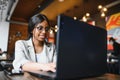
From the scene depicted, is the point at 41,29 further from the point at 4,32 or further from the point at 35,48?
the point at 4,32

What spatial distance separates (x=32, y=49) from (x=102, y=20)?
613 cm

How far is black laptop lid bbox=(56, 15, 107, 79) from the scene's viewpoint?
773 millimetres

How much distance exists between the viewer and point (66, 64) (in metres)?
0.79

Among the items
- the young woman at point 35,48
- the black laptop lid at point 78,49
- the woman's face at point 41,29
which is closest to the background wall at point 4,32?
the young woman at point 35,48

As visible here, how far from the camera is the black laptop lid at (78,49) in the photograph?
0.77m

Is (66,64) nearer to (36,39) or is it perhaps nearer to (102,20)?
(36,39)

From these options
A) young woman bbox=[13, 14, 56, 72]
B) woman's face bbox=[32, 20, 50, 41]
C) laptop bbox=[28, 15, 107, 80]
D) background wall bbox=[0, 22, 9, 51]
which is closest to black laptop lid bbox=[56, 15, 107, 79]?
laptop bbox=[28, 15, 107, 80]

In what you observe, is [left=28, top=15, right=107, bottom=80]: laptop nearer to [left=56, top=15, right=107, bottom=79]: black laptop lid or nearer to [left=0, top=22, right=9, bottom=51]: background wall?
[left=56, top=15, right=107, bottom=79]: black laptop lid

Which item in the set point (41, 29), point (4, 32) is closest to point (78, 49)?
point (41, 29)

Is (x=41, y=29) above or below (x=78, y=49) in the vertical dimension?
above

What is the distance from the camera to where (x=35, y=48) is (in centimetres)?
129

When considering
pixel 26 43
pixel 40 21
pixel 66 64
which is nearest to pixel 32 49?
pixel 26 43

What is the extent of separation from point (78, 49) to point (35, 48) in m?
0.52

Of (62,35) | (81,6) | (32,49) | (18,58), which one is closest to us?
(62,35)
